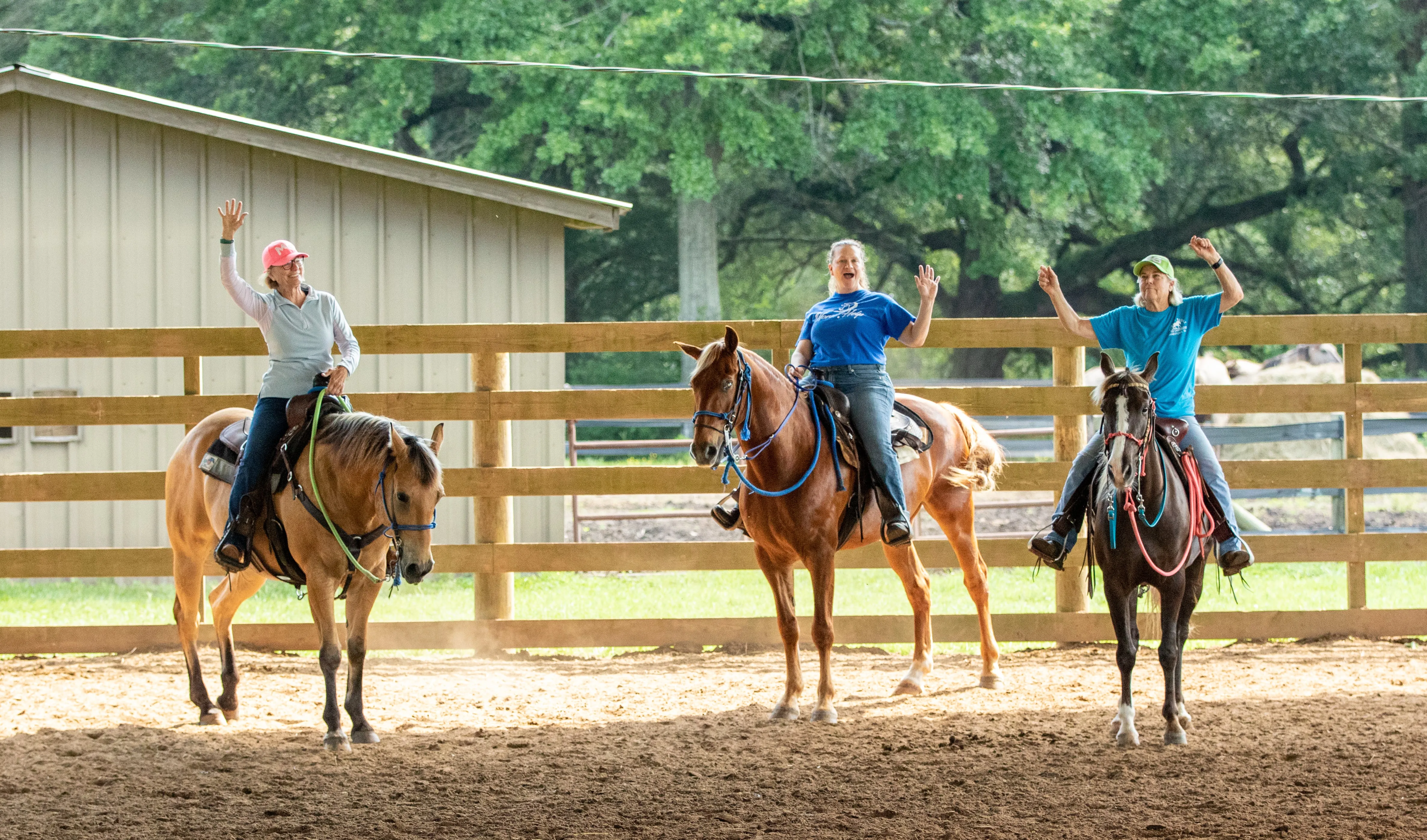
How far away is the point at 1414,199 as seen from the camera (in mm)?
24641

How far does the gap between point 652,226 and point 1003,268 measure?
7170mm

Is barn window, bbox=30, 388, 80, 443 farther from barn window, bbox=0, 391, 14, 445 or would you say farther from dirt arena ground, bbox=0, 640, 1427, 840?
dirt arena ground, bbox=0, 640, 1427, 840

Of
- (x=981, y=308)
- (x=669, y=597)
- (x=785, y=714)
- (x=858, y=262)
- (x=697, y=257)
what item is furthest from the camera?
(x=981, y=308)

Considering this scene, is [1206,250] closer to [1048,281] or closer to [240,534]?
[1048,281]

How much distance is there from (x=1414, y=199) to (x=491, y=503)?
22.3 metres

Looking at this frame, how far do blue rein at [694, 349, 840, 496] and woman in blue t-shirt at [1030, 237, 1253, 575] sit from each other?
3.52 feet

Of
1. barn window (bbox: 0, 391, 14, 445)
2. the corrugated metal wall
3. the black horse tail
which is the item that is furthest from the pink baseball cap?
barn window (bbox: 0, 391, 14, 445)

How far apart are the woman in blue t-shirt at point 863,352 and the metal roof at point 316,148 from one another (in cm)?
469

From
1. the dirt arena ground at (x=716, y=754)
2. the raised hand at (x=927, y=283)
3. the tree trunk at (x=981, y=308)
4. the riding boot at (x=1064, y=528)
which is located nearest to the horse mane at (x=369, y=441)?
the dirt arena ground at (x=716, y=754)

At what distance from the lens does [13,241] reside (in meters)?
11.0

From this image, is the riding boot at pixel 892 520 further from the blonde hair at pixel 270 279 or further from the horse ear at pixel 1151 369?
the blonde hair at pixel 270 279

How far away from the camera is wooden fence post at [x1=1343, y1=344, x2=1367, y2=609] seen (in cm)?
805

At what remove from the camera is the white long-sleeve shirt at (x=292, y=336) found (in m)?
6.04

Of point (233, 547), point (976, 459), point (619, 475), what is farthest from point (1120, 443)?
point (233, 547)
